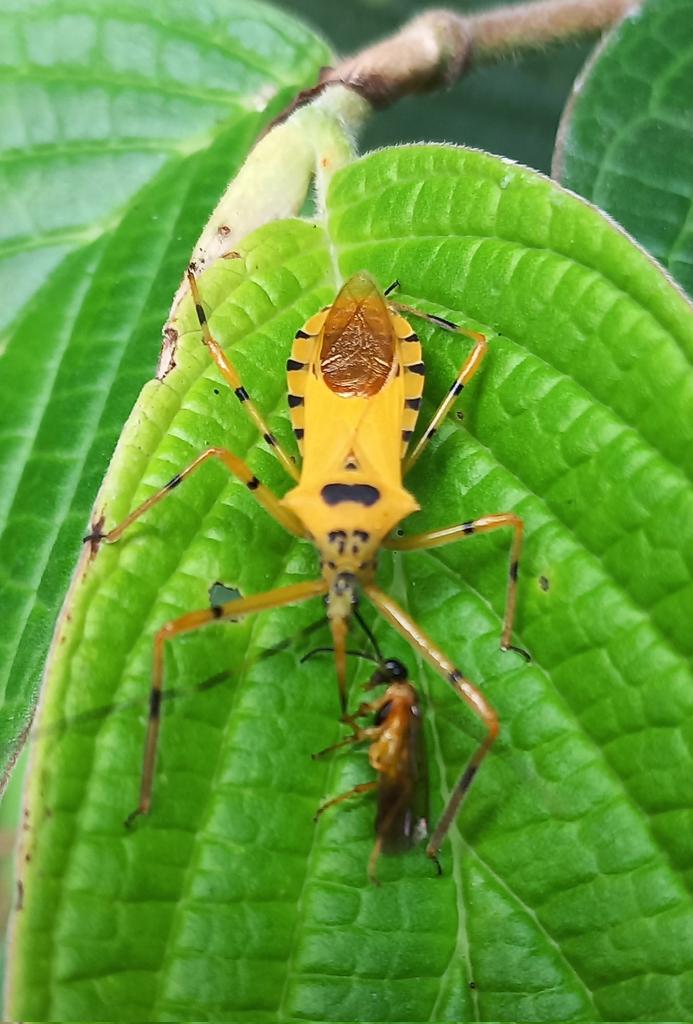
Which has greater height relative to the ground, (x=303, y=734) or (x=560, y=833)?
(x=303, y=734)

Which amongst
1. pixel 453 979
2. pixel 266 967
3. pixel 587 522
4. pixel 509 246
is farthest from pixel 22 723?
pixel 509 246

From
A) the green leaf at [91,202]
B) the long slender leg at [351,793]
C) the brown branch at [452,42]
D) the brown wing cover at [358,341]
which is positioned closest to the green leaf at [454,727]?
the long slender leg at [351,793]

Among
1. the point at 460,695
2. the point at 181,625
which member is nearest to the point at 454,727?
the point at 460,695

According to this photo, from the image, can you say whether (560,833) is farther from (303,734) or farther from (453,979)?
(303,734)

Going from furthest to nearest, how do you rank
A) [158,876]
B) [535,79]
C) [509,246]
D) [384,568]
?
[535,79], [384,568], [509,246], [158,876]

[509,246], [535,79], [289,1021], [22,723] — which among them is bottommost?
[289,1021]

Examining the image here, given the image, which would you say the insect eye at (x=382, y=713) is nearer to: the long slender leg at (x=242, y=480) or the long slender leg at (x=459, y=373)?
the long slender leg at (x=242, y=480)

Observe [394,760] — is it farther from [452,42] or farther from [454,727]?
[452,42]
